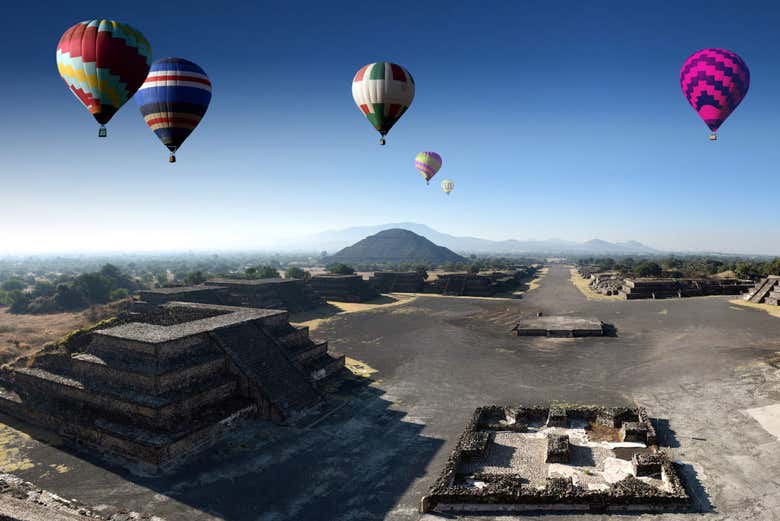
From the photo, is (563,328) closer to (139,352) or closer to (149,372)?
(149,372)

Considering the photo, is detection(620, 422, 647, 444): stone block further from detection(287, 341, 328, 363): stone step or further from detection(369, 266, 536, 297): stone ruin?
detection(369, 266, 536, 297): stone ruin

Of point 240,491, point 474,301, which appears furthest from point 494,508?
point 474,301

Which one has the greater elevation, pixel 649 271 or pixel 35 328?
pixel 649 271

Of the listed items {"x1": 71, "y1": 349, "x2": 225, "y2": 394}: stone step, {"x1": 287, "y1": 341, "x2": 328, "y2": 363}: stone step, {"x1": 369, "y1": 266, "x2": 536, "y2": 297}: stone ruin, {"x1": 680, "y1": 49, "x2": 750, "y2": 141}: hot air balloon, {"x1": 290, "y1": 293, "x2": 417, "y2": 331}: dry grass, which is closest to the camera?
{"x1": 71, "y1": 349, "x2": 225, "y2": 394}: stone step

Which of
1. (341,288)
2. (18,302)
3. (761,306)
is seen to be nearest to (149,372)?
(341,288)

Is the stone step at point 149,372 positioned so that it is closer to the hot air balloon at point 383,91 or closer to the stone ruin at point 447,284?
the hot air balloon at point 383,91

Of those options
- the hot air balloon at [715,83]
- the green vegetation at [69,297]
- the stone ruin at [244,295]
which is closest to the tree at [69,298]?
the green vegetation at [69,297]

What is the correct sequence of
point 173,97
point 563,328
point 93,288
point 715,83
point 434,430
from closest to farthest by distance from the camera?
point 434,430
point 173,97
point 715,83
point 563,328
point 93,288

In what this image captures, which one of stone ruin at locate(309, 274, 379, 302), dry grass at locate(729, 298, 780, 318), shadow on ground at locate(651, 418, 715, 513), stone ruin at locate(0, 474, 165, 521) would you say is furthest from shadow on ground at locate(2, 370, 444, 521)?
dry grass at locate(729, 298, 780, 318)
